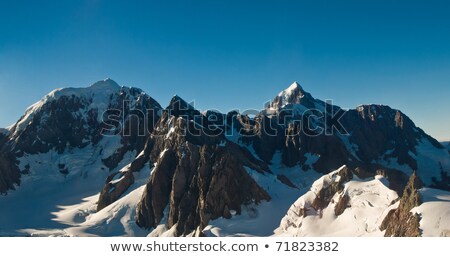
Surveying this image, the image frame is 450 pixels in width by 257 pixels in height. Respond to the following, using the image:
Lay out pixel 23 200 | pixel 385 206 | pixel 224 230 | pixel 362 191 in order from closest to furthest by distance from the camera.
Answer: pixel 385 206, pixel 362 191, pixel 224 230, pixel 23 200

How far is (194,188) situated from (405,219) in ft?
218

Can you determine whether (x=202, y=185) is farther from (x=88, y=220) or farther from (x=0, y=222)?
(x=0, y=222)

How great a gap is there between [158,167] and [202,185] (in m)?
23.6

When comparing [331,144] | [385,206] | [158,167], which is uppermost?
[331,144]

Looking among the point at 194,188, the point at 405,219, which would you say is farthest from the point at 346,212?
the point at 194,188

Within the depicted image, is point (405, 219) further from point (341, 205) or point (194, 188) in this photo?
point (194, 188)

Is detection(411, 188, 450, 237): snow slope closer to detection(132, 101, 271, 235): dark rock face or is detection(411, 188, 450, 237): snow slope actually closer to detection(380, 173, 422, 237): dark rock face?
detection(380, 173, 422, 237): dark rock face

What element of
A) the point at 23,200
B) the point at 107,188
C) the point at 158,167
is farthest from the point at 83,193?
the point at 158,167

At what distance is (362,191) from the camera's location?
266 feet

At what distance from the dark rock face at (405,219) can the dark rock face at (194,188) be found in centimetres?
4743

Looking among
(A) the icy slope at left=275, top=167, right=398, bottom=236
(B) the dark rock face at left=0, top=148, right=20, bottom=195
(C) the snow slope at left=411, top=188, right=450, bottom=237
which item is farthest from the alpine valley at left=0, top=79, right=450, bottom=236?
(B) the dark rock face at left=0, top=148, right=20, bottom=195

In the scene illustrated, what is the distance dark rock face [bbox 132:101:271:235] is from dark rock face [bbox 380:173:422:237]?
47432 millimetres

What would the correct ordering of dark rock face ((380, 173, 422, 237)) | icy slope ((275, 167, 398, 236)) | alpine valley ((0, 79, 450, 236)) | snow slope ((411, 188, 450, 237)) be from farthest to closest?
alpine valley ((0, 79, 450, 236))
icy slope ((275, 167, 398, 236))
dark rock face ((380, 173, 422, 237))
snow slope ((411, 188, 450, 237))

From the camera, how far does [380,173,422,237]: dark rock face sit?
53716 millimetres
